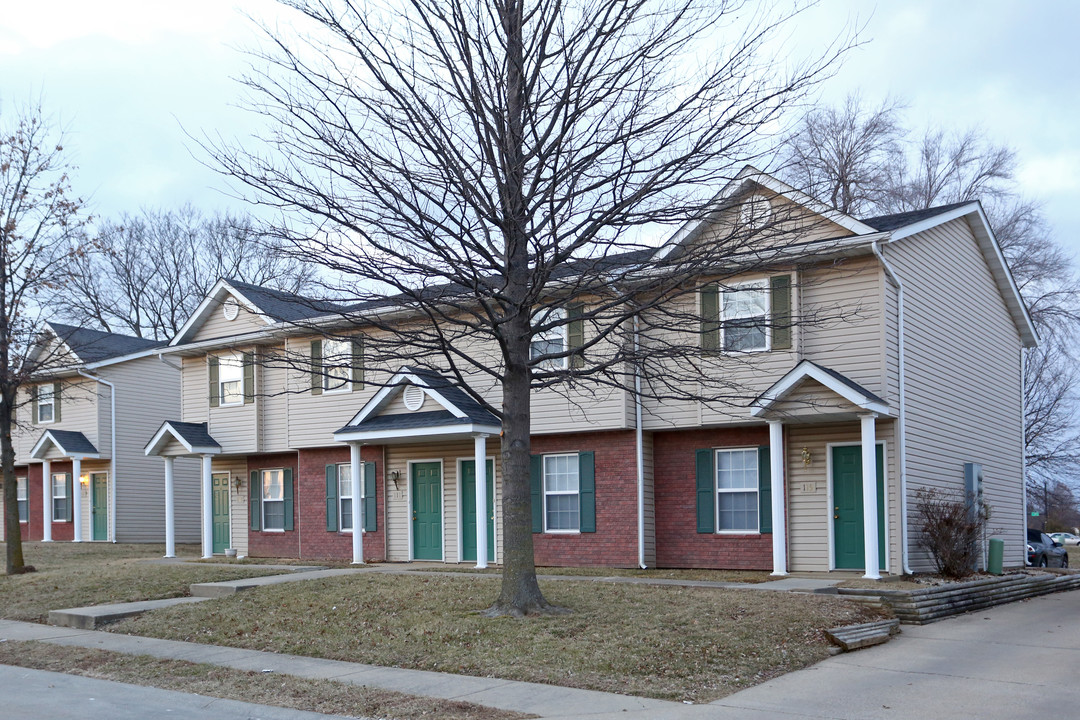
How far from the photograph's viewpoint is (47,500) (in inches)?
1298

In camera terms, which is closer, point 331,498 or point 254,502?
point 331,498

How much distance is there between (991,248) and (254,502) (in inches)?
716

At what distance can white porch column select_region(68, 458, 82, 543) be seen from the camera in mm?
31250

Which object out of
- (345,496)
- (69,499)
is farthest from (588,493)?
(69,499)

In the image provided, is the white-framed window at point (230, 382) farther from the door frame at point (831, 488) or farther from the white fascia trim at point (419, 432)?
the door frame at point (831, 488)

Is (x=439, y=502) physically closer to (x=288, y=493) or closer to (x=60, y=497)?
(x=288, y=493)

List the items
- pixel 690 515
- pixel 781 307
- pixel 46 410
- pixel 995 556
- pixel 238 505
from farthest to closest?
1. pixel 46 410
2. pixel 238 505
3. pixel 690 515
4. pixel 995 556
5. pixel 781 307

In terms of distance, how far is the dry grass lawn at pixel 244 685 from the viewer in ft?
27.6

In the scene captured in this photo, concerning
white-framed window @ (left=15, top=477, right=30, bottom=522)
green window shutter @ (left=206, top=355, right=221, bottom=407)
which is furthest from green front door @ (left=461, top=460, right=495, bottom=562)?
white-framed window @ (left=15, top=477, right=30, bottom=522)

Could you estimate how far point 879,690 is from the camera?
912cm

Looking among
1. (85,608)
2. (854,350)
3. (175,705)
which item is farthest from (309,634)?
(854,350)

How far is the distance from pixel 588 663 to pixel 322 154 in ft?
21.1

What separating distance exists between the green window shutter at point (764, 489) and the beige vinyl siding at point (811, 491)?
0.36 metres

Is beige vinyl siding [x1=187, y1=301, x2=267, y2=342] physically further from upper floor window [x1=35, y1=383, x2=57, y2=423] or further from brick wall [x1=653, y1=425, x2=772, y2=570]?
upper floor window [x1=35, y1=383, x2=57, y2=423]
